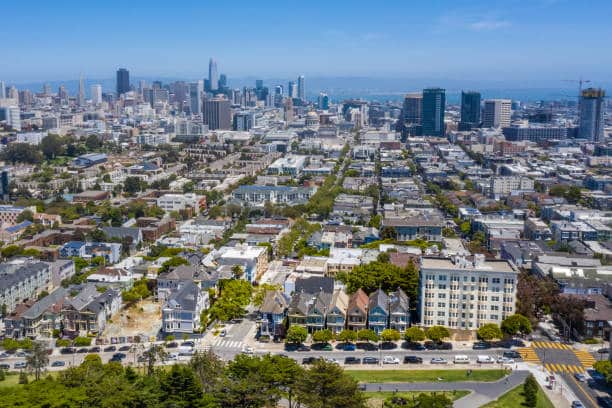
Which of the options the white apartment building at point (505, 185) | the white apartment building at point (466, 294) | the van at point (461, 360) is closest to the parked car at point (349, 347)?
the white apartment building at point (466, 294)

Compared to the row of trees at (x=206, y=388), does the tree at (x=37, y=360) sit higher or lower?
lower

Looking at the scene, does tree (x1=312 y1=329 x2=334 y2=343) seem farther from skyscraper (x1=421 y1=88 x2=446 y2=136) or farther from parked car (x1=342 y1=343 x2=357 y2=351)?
skyscraper (x1=421 y1=88 x2=446 y2=136)

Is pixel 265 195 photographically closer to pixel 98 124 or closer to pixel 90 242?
pixel 90 242

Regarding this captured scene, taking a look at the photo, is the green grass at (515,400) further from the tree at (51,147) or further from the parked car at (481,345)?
the tree at (51,147)

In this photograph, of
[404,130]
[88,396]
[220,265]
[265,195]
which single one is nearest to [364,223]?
[265,195]

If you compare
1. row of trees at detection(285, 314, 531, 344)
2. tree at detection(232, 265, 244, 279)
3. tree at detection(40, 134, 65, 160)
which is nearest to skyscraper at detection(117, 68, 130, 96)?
tree at detection(40, 134, 65, 160)
